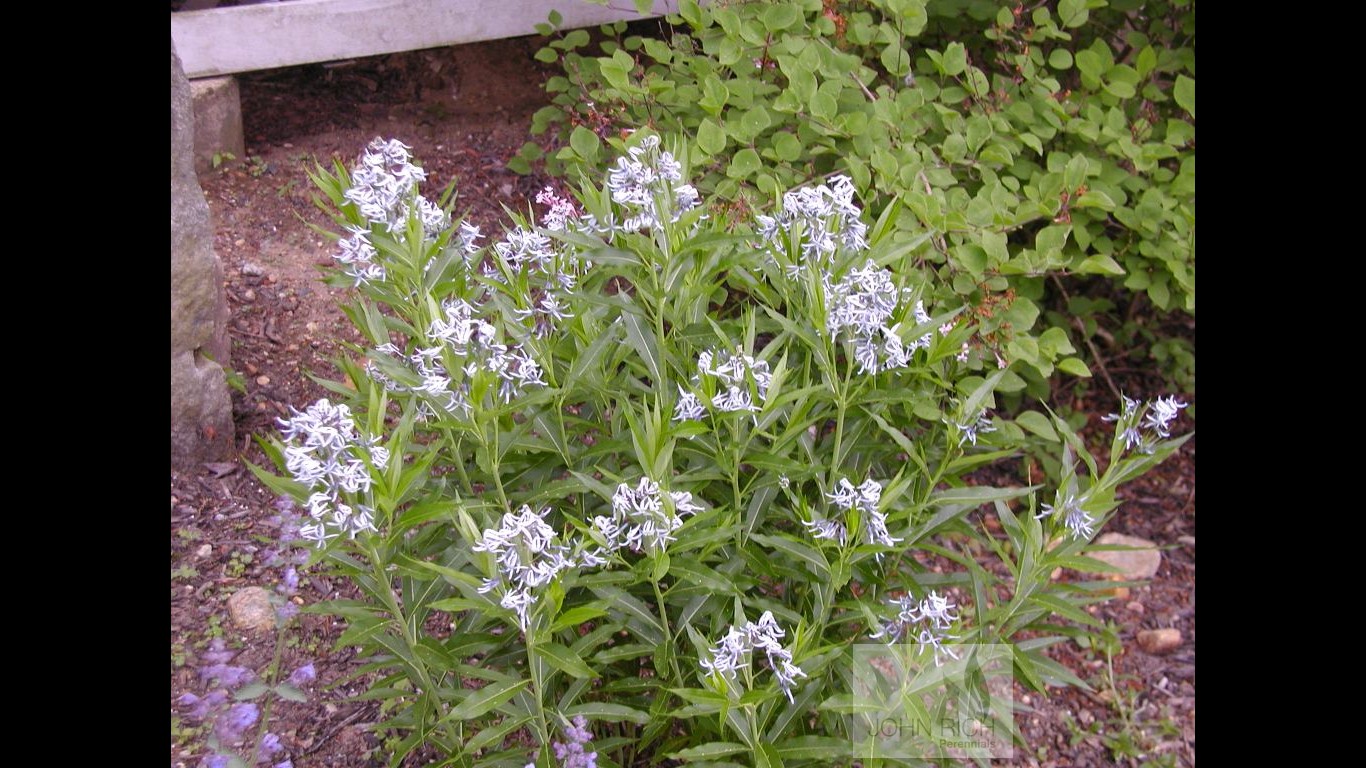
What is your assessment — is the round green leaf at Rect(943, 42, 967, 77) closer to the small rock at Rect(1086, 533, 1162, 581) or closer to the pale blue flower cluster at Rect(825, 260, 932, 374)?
the pale blue flower cluster at Rect(825, 260, 932, 374)

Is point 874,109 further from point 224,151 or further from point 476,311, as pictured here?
point 224,151

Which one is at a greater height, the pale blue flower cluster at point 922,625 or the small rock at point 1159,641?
the pale blue flower cluster at point 922,625

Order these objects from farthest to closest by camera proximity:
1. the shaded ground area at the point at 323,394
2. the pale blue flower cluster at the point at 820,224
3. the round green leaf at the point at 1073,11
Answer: the round green leaf at the point at 1073,11
the shaded ground area at the point at 323,394
the pale blue flower cluster at the point at 820,224

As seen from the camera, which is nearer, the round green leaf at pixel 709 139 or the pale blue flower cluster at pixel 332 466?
the pale blue flower cluster at pixel 332 466

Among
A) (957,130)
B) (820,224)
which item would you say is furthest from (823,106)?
(820,224)

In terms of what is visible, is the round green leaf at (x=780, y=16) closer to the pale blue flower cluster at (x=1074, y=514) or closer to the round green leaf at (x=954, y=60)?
the round green leaf at (x=954, y=60)

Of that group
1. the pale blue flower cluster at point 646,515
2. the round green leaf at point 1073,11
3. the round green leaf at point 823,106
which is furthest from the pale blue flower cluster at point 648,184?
the round green leaf at point 1073,11

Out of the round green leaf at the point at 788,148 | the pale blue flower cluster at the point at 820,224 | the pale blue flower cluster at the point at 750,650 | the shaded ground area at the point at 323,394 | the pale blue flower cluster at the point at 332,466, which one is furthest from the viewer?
the round green leaf at the point at 788,148

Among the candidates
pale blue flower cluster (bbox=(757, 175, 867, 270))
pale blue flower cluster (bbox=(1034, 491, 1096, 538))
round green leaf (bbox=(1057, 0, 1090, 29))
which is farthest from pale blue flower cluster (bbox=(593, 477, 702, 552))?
round green leaf (bbox=(1057, 0, 1090, 29))
